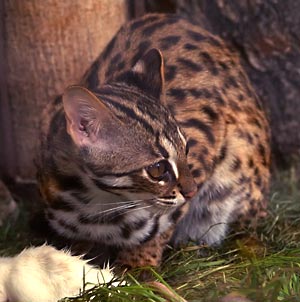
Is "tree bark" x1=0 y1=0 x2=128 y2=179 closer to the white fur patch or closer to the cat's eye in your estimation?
the white fur patch

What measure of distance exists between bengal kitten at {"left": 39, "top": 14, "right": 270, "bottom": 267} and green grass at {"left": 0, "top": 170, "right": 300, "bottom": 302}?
0.12 meters

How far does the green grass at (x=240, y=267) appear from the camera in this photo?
3309 mm

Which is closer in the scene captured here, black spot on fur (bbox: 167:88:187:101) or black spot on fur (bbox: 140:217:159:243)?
black spot on fur (bbox: 140:217:159:243)

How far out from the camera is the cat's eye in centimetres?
351

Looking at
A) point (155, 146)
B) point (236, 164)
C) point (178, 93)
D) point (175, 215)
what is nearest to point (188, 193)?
point (155, 146)

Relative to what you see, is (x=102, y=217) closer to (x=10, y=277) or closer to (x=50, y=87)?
(x=10, y=277)

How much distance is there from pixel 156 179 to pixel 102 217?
41 cm

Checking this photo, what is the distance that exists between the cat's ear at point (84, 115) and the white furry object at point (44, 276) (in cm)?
48

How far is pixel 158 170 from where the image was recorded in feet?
11.5

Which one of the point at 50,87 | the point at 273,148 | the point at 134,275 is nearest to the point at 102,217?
the point at 134,275

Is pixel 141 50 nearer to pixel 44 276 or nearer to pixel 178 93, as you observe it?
pixel 178 93

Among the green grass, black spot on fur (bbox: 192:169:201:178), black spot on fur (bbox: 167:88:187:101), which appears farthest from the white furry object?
black spot on fur (bbox: 167:88:187:101)

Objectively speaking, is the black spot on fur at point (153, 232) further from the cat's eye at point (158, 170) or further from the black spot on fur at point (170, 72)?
the black spot on fur at point (170, 72)

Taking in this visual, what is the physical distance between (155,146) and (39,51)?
1.27 m
